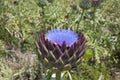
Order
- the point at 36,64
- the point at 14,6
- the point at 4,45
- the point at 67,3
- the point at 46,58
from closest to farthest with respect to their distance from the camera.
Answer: the point at 46,58
the point at 36,64
the point at 4,45
the point at 14,6
the point at 67,3

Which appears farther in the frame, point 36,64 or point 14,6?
point 14,6

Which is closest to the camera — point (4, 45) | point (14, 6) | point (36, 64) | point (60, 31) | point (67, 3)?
point (60, 31)

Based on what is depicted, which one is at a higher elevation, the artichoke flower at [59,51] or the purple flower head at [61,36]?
the purple flower head at [61,36]

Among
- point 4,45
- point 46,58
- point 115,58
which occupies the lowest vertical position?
point 115,58

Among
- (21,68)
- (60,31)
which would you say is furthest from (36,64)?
(60,31)

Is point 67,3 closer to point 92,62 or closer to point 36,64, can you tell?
point 92,62

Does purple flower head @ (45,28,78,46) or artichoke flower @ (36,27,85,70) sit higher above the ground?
purple flower head @ (45,28,78,46)

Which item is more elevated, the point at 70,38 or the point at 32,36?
the point at 70,38
